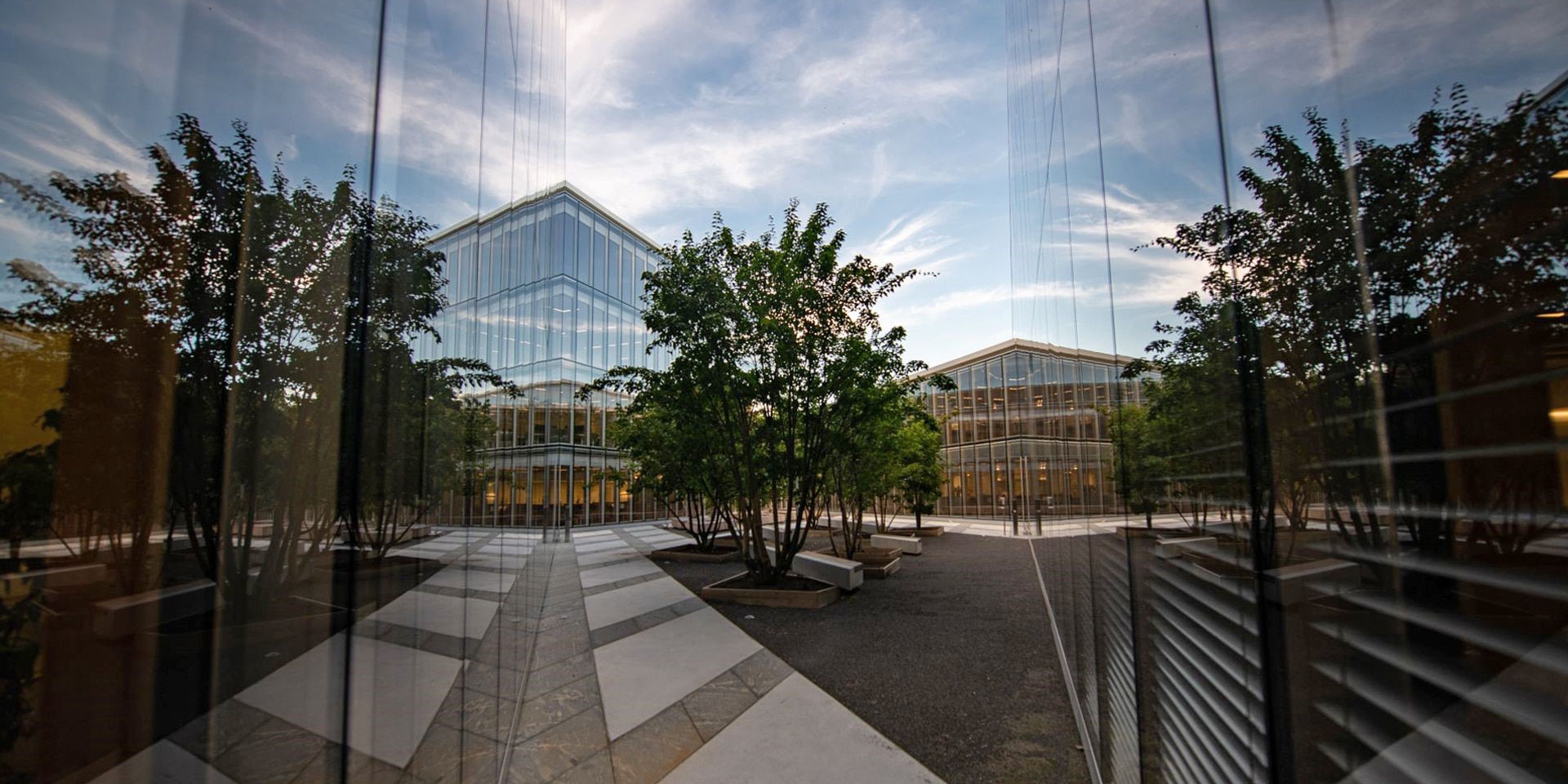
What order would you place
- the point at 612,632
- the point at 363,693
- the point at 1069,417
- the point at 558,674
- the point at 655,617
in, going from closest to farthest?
1. the point at 363,693
2. the point at 1069,417
3. the point at 558,674
4. the point at 612,632
5. the point at 655,617

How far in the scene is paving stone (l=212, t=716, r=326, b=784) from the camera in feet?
3.28

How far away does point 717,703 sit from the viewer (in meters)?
5.34

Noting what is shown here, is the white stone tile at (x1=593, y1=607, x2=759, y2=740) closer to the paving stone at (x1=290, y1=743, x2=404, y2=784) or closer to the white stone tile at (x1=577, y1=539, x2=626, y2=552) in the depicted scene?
the paving stone at (x1=290, y1=743, x2=404, y2=784)

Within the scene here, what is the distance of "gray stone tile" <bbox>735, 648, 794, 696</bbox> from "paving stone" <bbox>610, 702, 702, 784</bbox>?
97 cm

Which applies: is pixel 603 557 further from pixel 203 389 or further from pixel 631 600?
pixel 203 389

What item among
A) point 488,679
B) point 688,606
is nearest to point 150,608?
point 488,679

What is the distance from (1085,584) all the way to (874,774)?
204 cm

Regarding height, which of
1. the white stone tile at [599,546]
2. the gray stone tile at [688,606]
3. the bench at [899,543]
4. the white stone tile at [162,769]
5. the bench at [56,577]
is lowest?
the white stone tile at [599,546]

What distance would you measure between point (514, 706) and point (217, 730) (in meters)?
4.46

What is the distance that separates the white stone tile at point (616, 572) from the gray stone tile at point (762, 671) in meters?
5.86

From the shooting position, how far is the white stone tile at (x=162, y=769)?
2.55ft

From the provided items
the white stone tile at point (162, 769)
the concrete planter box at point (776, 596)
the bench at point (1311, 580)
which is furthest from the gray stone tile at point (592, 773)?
the concrete planter box at point (776, 596)

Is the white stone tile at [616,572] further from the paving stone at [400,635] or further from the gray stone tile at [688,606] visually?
the paving stone at [400,635]

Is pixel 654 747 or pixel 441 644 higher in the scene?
pixel 441 644
